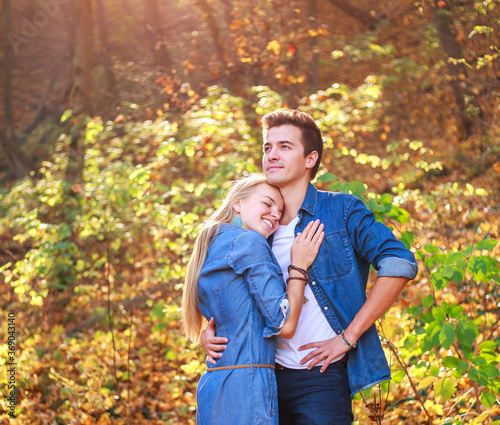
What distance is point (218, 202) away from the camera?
4914 mm

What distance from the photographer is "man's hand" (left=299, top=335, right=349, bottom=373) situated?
8.43ft

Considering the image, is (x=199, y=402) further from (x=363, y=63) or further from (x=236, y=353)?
(x=363, y=63)

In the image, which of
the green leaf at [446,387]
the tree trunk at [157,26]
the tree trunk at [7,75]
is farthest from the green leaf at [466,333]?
the tree trunk at [7,75]

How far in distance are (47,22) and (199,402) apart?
977 inches

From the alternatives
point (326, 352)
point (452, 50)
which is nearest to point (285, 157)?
point (326, 352)

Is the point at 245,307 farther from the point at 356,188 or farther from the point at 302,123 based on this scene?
the point at 356,188

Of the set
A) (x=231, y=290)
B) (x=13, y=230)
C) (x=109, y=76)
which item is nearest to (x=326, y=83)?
(x=109, y=76)

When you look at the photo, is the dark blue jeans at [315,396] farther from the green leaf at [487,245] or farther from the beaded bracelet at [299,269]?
the green leaf at [487,245]

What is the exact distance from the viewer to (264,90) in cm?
731

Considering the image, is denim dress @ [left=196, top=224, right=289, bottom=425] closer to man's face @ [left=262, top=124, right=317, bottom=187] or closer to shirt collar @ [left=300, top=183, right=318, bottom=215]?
shirt collar @ [left=300, top=183, right=318, bottom=215]

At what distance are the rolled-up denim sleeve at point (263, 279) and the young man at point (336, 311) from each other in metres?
0.30

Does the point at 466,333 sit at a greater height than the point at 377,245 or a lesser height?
lesser

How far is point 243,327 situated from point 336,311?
0.54m

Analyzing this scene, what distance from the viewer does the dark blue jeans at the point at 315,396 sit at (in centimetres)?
254
